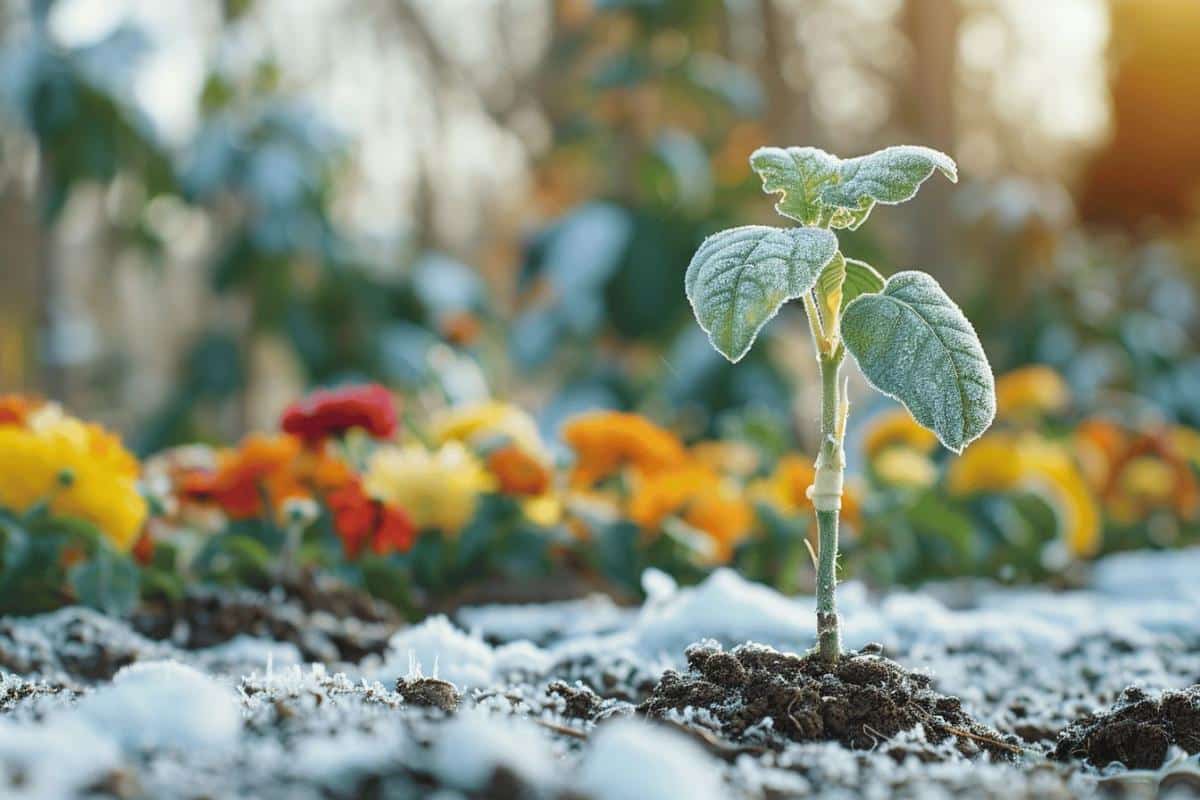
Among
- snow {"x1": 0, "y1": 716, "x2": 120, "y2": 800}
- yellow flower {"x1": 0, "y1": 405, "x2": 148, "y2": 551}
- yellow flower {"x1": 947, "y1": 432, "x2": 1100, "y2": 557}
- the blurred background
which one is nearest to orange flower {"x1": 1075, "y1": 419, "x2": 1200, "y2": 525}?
the blurred background

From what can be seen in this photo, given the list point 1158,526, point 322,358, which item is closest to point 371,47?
point 322,358

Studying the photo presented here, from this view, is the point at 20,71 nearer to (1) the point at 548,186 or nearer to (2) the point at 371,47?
(1) the point at 548,186

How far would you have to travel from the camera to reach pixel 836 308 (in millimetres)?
938

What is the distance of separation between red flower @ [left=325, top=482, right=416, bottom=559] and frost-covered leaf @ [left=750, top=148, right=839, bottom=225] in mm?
867

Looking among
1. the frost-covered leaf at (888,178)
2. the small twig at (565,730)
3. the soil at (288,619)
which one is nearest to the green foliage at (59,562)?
the soil at (288,619)

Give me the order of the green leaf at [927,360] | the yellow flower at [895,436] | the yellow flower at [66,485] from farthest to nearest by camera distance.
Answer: the yellow flower at [895,436]
the yellow flower at [66,485]
the green leaf at [927,360]

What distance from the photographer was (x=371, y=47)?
7.75 meters

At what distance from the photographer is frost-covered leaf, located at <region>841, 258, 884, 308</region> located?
3.13 feet

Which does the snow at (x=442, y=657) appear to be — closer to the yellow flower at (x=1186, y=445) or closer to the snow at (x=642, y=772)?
the snow at (x=642, y=772)

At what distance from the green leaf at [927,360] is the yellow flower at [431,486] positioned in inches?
39.3

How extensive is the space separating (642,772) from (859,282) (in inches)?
20.4

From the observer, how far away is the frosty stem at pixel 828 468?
911 millimetres

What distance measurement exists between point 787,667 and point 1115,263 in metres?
5.66

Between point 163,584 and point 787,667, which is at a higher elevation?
point 163,584
